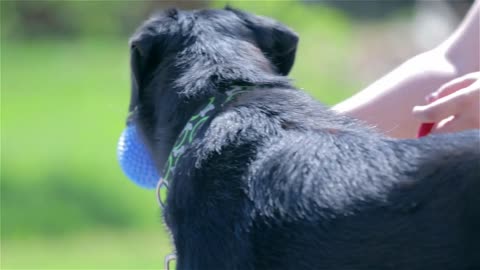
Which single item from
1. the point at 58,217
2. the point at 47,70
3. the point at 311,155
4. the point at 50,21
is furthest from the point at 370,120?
the point at 50,21

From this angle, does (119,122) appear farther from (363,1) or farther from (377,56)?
(363,1)

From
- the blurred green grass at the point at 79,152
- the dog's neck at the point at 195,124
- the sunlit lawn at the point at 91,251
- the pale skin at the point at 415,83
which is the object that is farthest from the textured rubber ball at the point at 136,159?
the sunlit lawn at the point at 91,251

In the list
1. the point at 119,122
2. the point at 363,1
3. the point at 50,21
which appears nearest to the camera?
the point at 119,122

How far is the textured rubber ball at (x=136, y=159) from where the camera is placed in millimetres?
3545

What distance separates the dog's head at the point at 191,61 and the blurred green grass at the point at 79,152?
78 centimetres

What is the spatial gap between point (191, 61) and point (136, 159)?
1.62 ft

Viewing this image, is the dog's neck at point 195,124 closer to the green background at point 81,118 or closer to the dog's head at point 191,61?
the dog's head at point 191,61

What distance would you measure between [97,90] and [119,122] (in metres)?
1.49

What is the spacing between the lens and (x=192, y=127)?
2.99 meters

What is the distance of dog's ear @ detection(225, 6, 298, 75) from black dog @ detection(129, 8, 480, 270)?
0.28ft

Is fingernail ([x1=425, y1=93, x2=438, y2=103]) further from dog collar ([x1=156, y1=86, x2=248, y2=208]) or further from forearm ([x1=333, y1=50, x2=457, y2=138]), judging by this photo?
dog collar ([x1=156, y1=86, x2=248, y2=208])

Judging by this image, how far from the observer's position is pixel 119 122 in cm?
929

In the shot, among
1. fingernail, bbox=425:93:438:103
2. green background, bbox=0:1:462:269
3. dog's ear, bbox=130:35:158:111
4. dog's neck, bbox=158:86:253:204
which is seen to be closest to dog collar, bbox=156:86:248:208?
dog's neck, bbox=158:86:253:204

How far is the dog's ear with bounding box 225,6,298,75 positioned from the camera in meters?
3.47
